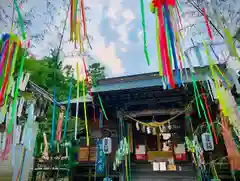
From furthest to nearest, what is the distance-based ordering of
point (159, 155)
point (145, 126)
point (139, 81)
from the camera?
point (145, 126), point (159, 155), point (139, 81)

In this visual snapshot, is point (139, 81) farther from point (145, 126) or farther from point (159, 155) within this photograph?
point (159, 155)

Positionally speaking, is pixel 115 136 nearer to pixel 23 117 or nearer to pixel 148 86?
pixel 148 86

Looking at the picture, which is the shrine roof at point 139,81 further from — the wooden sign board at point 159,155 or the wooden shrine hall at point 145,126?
the wooden sign board at point 159,155

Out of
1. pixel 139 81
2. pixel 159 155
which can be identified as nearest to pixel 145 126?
pixel 159 155

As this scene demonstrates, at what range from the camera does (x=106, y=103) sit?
26.3ft

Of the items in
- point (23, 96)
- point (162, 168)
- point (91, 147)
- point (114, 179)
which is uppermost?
point (23, 96)

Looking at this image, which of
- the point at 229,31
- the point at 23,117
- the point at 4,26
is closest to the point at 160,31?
the point at 229,31

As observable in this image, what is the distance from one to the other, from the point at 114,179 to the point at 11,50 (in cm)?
735

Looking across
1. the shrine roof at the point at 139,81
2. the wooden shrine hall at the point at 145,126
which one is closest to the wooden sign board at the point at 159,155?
the wooden shrine hall at the point at 145,126

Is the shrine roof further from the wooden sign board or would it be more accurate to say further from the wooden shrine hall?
the wooden sign board

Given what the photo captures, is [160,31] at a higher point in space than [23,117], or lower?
higher

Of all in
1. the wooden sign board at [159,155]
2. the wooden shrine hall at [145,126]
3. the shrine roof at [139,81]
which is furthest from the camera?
the wooden sign board at [159,155]

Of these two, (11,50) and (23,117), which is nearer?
(11,50)

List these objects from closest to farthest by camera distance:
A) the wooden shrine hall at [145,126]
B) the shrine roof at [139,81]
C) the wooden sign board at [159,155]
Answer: the shrine roof at [139,81] < the wooden shrine hall at [145,126] < the wooden sign board at [159,155]
